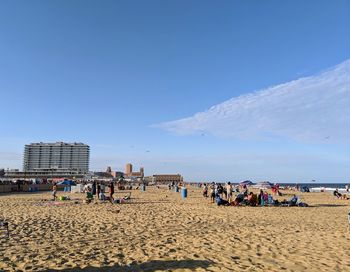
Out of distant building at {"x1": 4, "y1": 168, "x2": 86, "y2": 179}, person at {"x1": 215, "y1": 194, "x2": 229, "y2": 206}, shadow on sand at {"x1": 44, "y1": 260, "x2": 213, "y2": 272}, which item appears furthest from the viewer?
distant building at {"x1": 4, "y1": 168, "x2": 86, "y2": 179}

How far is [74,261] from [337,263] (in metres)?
5.63

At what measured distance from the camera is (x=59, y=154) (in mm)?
166625

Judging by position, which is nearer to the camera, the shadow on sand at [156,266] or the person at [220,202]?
the shadow on sand at [156,266]

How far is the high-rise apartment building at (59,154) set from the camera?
165 meters

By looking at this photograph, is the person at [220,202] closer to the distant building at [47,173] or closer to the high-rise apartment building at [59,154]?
the distant building at [47,173]

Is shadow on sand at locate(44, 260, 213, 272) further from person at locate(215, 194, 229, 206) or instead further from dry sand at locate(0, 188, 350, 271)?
person at locate(215, 194, 229, 206)

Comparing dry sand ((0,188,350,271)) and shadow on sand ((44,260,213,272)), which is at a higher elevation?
dry sand ((0,188,350,271))

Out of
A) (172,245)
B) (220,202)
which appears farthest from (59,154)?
(172,245)

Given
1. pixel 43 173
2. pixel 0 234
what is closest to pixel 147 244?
pixel 0 234

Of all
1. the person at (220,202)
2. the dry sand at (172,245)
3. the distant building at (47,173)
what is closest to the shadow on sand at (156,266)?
the dry sand at (172,245)

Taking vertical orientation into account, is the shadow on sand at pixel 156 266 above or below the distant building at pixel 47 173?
below

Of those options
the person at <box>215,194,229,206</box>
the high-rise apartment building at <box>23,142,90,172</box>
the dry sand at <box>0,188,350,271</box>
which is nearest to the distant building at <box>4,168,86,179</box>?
the high-rise apartment building at <box>23,142,90,172</box>

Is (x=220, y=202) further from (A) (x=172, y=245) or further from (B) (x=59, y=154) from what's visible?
(B) (x=59, y=154)

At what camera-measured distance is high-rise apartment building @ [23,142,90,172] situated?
164750 mm
